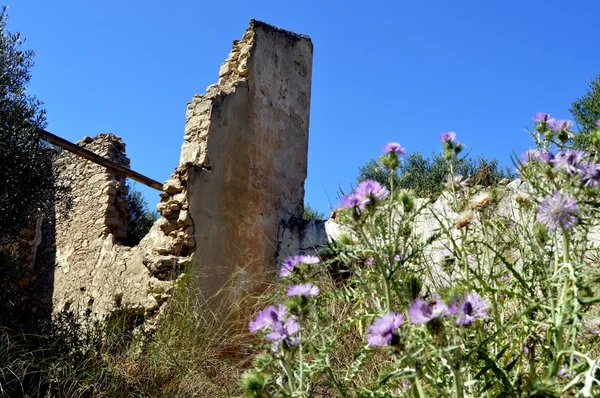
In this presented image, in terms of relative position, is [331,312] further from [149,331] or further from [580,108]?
[580,108]

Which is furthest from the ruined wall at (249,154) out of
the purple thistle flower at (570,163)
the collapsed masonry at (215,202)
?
the purple thistle flower at (570,163)

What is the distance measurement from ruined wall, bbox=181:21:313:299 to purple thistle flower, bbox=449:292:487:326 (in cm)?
451

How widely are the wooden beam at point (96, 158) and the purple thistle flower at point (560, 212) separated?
590cm

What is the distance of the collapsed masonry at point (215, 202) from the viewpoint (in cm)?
627

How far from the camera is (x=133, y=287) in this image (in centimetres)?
634

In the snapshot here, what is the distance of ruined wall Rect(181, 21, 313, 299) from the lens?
6465 millimetres

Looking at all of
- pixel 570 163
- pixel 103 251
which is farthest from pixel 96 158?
pixel 570 163

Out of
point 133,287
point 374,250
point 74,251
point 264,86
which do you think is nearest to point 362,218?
point 374,250

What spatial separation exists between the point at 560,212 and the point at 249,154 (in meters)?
5.71

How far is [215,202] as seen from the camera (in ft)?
21.6

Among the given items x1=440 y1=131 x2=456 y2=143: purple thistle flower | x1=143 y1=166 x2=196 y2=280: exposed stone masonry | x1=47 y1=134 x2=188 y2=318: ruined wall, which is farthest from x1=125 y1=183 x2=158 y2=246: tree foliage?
x1=440 y1=131 x2=456 y2=143: purple thistle flower

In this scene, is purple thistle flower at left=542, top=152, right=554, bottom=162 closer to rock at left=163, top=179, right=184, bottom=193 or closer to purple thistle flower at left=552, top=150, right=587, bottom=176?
purple thistle flower at left=552, top=150, right=587, bottom=176

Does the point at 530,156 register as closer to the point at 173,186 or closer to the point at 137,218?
the point at 173,186

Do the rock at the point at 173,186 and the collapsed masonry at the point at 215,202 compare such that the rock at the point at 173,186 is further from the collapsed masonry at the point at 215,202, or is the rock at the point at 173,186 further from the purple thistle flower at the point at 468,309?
the purple thistle flower at the point at 468,309
